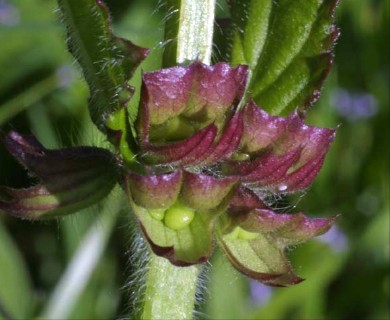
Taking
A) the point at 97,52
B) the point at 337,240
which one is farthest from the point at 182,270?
the point at 337,240

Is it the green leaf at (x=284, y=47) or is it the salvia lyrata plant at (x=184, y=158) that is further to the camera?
the green leaf at (x=284, y=47)

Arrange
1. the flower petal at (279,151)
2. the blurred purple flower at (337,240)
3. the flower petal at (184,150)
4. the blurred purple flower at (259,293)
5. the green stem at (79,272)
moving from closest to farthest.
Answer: the flower petal at (184,150) → the flower petal at (279,151) → the green stem at (79,272) → the blurred purple flower at (259,293) → the blurred purple flower at (337,240)

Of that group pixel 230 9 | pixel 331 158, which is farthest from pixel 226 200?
pixel 331 158

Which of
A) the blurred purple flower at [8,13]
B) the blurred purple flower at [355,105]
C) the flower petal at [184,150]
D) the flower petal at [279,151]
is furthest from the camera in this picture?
the blurred purple flower at [355,105]

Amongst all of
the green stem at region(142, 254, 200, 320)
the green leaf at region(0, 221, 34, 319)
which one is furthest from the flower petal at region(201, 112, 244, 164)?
the green leaf at region(0, 221, 34, 319)

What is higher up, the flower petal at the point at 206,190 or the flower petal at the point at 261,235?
the flower petal at the point at 206,190

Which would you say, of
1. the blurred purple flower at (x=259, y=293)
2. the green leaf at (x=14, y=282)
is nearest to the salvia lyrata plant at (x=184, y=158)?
the green leaf at (x=14, y=282)

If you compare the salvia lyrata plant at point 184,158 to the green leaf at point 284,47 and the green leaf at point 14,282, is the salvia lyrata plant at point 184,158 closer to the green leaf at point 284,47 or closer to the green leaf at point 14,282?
the green leaf at point 284,47

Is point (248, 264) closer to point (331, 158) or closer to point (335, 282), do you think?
point (335, 282)
